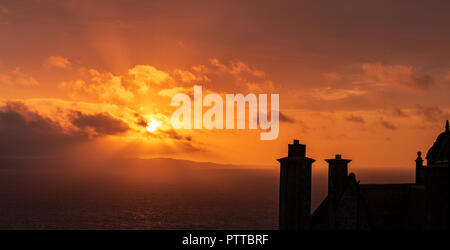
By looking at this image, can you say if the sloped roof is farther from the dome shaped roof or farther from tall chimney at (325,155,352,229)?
the dome shaped roof

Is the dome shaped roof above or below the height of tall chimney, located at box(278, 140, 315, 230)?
above

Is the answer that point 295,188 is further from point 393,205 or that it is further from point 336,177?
point 393,205

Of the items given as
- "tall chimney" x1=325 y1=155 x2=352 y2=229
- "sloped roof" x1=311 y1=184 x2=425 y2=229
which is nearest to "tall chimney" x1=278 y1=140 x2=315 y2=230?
"tall chimney" x1=325 y1=155 x2=352 y2=229

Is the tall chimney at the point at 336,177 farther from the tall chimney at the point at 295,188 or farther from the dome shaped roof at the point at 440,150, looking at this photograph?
the dome shaped roof at the point at 440,150

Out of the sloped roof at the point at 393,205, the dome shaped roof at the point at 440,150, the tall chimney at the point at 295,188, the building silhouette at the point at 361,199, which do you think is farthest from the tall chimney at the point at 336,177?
the dome shaped roof at the point at 440,150

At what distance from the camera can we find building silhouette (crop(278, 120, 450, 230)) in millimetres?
18672

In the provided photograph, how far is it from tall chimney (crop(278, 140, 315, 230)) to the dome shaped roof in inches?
332

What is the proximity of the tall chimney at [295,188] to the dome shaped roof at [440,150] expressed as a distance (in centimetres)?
843
